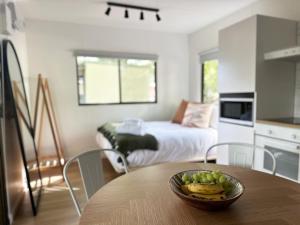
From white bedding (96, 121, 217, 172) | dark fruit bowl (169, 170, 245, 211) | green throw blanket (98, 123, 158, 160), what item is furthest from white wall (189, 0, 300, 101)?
dark fruit bowl (169, 170, 245, 211)

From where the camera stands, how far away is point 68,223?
6.52 feet

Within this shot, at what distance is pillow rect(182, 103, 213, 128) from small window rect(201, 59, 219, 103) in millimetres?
396

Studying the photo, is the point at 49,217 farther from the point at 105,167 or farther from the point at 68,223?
the point at 105,167

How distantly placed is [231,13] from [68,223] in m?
3.53

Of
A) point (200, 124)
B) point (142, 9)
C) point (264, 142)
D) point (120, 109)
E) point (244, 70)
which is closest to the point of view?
point (264, 142)

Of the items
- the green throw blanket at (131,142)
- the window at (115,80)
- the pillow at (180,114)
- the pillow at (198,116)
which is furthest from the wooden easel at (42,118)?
the pillow at (198,116)

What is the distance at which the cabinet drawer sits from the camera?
188cm

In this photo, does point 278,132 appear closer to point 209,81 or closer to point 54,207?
point 209,81

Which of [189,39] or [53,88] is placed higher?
[189,39]

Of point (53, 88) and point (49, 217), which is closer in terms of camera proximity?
point (49, 217)

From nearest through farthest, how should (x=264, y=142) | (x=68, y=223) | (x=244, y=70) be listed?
(x=68, y=223)
(x=264, y=142)
(x=244, y=70)

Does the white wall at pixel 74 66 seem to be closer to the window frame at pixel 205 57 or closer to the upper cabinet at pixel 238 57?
the window frame at pixel 205 57

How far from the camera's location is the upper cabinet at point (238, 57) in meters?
2.31

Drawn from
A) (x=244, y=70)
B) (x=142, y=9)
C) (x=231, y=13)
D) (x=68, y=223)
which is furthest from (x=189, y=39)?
(x=68, y=223)
